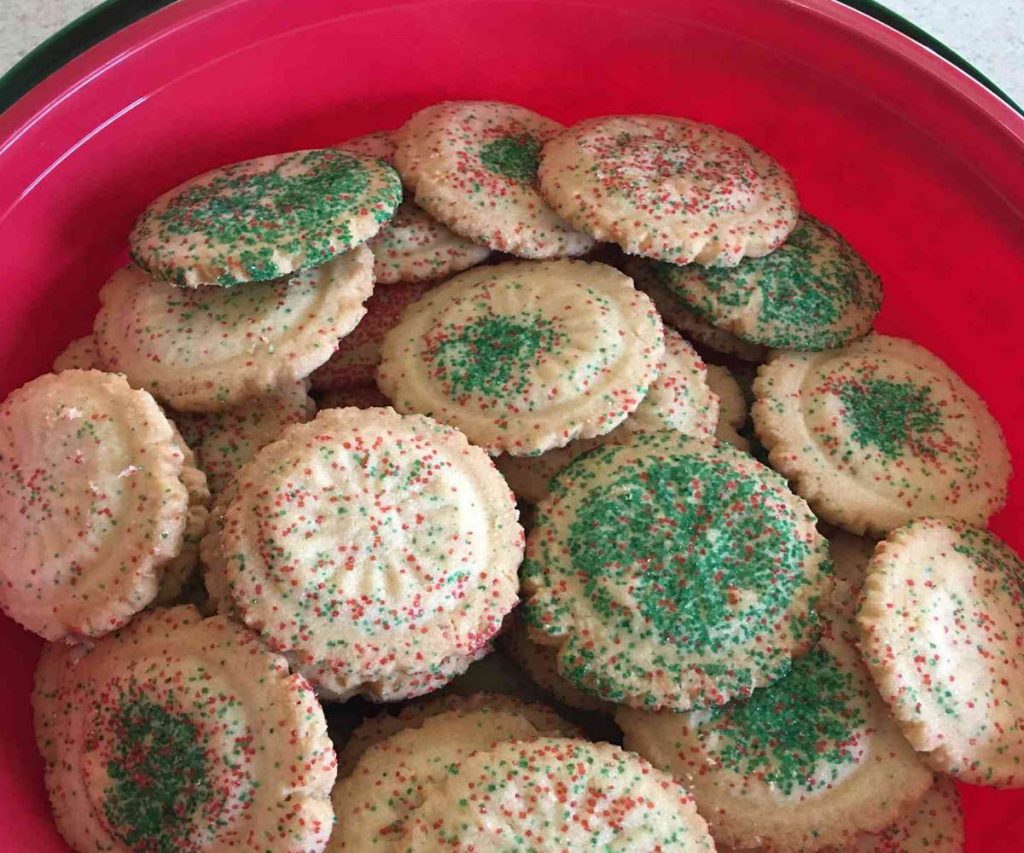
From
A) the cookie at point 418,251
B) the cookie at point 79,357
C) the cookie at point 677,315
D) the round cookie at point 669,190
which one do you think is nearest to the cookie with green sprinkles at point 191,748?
the cookie at point 79,357

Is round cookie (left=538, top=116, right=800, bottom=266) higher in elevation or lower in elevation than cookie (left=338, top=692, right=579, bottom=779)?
higher

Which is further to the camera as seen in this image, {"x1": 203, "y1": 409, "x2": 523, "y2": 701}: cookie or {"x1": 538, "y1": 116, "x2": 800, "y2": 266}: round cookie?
{"x1": 538, "y1": 116, "x2": 800, "y2": 266}: round cookie

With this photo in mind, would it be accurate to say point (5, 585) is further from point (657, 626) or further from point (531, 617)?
point (657, 626)

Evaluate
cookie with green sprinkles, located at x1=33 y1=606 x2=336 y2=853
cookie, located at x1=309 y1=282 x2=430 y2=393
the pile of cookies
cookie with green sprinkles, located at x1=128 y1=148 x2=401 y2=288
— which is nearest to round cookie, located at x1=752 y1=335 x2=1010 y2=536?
the pile of cookies

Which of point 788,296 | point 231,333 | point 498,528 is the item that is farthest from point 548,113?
point 498,528

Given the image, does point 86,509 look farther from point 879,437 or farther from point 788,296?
point 879,437

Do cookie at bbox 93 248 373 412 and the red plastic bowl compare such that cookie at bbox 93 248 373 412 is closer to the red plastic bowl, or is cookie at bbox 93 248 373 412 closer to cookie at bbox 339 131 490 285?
cookie at bbox 339 131 490 285
